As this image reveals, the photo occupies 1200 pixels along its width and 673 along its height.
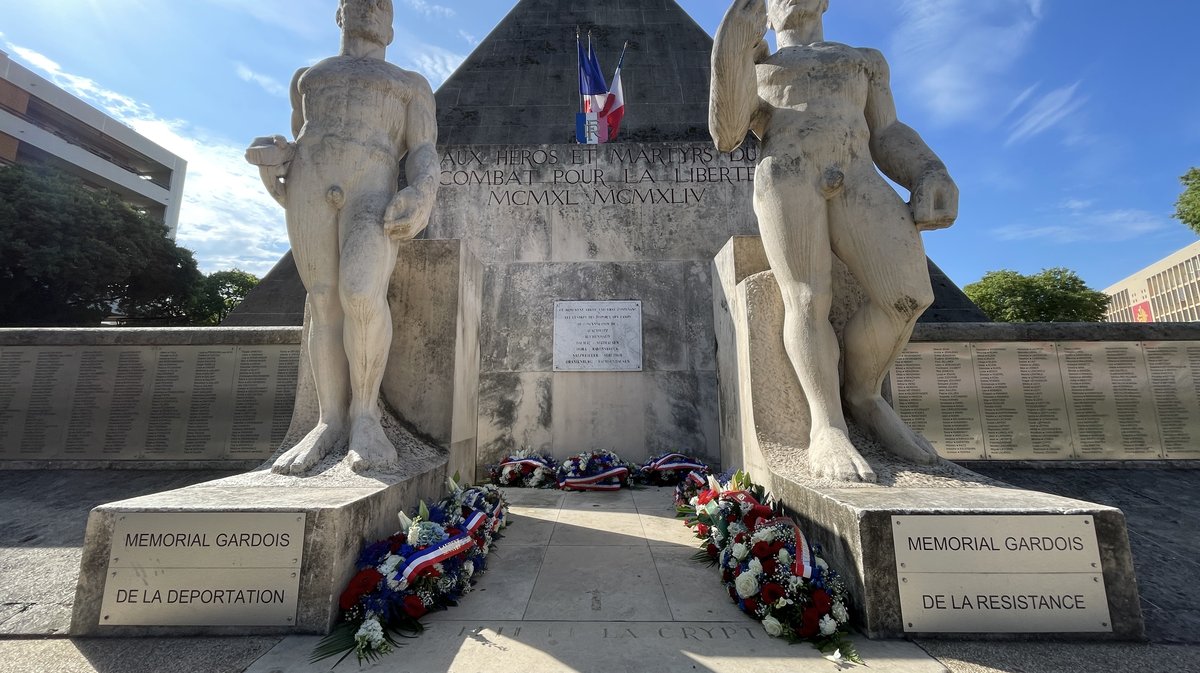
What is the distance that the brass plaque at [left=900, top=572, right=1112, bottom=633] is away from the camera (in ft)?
7.41

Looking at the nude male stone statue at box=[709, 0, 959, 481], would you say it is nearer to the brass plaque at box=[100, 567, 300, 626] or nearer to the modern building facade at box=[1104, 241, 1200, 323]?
the brass plaque at box=[100, 567, 300, 626]

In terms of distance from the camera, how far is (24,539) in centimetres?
358

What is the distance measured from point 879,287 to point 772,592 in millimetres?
2083

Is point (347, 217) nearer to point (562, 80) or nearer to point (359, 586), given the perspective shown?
point (359, 586)

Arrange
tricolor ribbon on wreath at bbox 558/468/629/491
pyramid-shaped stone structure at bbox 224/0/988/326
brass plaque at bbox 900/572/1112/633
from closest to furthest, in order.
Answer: brass plaque at bbox 900/572/1112/633, tricolor ribbon on wreath at bbox 558/468/629/491, pyramid-shaped stone structure at bbox 224/0/988/326

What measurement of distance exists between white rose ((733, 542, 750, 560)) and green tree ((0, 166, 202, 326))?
25.8 m

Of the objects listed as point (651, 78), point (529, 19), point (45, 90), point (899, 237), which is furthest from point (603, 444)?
point (45, 90)

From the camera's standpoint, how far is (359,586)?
2.46m

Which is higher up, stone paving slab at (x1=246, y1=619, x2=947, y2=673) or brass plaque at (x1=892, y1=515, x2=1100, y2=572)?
brass plaque at (x1=892, y1=515, x2=1100, y2=572)

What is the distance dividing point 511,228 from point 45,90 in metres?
43.0

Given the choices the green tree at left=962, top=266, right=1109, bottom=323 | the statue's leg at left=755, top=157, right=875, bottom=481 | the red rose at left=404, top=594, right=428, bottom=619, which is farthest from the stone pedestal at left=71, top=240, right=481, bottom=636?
the green tree at left=962, top=266, right=1109, bottom=323

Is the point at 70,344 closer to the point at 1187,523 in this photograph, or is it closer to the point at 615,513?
the point at 615,513

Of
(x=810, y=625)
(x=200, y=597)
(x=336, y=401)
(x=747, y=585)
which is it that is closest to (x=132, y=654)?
(x=200, y=597)

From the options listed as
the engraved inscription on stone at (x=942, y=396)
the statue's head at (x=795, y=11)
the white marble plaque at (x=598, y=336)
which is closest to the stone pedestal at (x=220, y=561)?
the white marble plaque at (x=598, y=336)
